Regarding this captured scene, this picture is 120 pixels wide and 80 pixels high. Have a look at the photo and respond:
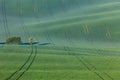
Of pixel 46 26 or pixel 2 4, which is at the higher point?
pixel 2 4

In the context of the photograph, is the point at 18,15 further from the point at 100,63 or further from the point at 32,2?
the point at 100,63

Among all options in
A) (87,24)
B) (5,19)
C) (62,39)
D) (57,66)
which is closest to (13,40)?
(62,39)

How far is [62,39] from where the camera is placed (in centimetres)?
8688

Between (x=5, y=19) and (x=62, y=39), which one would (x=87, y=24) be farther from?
(x=5, y=19)

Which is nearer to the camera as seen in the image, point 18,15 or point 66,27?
point 66,27

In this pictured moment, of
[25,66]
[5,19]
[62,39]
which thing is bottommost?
[62,39]

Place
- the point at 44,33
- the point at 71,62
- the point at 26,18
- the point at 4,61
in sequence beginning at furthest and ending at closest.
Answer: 1. the point at 26,18
2. the point at 44,33
3. the point at 71,62
4. the point at 4,61

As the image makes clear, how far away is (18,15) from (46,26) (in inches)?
482

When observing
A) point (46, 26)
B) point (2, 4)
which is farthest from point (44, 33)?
point (2, 4)

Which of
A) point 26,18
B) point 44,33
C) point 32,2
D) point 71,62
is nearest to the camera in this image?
point 71,62

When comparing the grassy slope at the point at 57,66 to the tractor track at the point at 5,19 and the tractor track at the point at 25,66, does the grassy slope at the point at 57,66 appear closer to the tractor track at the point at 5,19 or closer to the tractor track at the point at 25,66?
the tractor track at the point at 25,66

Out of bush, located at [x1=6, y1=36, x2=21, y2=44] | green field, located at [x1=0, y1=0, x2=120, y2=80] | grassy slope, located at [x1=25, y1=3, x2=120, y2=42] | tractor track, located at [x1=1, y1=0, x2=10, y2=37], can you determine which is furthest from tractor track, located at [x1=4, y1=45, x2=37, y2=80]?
tractor track, located at [x1=1, y1=0, x2=10, y2=37]

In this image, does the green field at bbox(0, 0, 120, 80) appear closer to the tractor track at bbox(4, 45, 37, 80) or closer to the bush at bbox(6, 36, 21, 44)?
the tractor track at bbox(4, 45, 37, 80)

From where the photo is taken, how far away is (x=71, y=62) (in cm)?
4672
